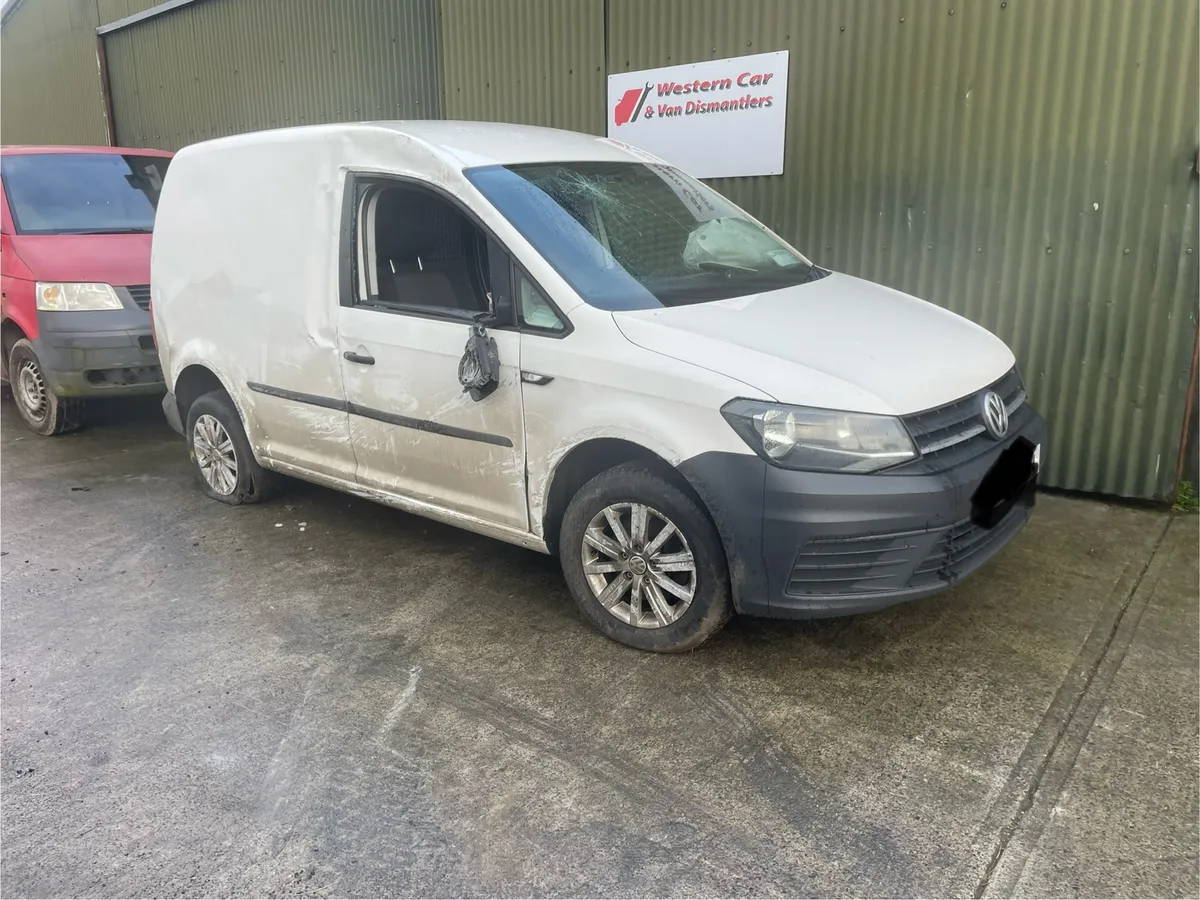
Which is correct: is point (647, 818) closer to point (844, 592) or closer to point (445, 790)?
point (445, 790)

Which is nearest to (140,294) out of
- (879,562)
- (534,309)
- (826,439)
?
(534,309)

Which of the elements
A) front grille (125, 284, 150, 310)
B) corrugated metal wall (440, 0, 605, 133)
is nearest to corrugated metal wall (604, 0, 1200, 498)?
corrugated metal wall (440, 0, 605, 133)

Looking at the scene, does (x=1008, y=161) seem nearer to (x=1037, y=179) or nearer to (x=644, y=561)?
(x=1037, y=179)

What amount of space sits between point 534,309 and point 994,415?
5.69ft

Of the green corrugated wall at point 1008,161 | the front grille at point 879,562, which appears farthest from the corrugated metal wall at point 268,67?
the front grille at point 879,562

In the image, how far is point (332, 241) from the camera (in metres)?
4.30

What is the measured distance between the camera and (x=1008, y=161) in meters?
5.12

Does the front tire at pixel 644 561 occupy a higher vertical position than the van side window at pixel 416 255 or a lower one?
lower

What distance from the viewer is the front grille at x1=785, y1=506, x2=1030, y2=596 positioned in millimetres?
3064

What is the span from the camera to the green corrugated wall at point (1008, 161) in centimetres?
475

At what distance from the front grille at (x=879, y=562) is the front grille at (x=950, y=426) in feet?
0.89

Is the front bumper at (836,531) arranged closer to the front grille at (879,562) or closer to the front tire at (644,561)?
the front grille at (879,562)

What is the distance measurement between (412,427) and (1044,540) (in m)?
3.08

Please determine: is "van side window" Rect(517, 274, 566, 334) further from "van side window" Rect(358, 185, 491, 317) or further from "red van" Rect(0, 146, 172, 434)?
"red van" Rect(0, 146, 172, 434)
